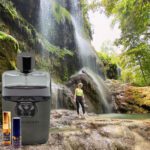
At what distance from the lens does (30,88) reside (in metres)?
3.95

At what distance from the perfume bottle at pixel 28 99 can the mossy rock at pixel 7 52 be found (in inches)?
128

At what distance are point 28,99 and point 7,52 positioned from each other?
13.5ft

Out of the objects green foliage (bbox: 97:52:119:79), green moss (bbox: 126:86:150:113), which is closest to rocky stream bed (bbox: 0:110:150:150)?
green moss (bbox: 126:86:150:113)

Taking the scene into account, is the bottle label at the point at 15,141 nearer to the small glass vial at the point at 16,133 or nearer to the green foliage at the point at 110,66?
the small glass vial at the point at 16,133

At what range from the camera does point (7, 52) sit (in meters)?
7.83

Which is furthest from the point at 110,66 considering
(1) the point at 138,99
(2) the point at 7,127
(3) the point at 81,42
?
(2) the point at 7,127

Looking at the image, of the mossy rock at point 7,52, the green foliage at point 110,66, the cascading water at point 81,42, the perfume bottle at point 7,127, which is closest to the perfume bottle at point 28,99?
the perfume bottle at point 7,127

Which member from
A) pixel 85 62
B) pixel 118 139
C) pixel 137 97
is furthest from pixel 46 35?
pixel 118 139

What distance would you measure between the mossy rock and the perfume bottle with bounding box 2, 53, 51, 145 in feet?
10.7

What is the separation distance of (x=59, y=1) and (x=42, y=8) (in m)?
3.48

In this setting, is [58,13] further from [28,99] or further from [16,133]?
[16,133]

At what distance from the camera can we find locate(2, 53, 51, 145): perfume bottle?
155 inches

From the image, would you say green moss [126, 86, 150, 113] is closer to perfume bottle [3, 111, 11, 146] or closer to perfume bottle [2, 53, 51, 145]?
perfume bottle [2, 53, 51, 145]

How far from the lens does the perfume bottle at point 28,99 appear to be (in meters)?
3.95
